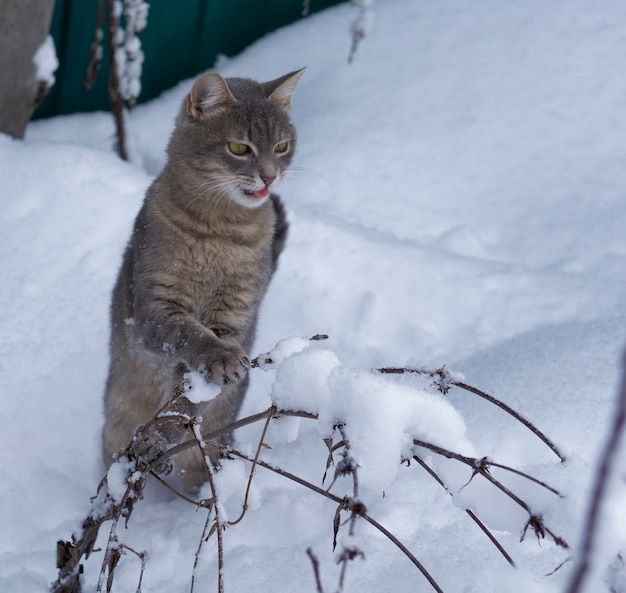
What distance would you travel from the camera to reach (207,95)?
2234 mm

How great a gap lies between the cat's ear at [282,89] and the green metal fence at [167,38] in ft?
6.12

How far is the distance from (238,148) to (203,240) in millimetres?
290

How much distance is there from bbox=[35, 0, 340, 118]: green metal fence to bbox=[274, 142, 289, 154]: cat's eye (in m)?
2.01

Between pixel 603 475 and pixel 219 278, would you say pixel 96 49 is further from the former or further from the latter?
pixel 603 475

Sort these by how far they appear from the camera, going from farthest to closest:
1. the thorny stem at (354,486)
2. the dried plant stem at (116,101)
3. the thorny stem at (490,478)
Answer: the dried plant stem at (116,101)
the thorny stem at (490,478)
the thorny stem at (354,486)

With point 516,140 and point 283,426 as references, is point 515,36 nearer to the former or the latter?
point 516,140

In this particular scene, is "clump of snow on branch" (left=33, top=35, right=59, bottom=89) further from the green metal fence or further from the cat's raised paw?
the cat's raised paw

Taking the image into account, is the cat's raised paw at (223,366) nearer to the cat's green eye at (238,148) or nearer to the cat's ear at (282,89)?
the cat's green eye at (238,148)

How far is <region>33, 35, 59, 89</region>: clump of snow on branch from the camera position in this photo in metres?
3.49

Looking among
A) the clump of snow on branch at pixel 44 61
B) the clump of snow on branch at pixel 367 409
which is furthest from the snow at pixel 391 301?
the clump of snow on branch at pixel 44 61

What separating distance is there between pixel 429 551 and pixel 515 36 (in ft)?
11.6

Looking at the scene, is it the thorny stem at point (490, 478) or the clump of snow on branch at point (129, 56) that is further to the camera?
the clump of snow on branch at point (129, 56)

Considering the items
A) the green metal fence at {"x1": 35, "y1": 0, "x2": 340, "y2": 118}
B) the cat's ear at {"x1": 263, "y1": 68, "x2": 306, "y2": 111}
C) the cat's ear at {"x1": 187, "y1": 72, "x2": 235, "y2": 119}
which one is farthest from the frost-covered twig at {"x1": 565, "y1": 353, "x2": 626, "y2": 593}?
the green metal fence at {"x1": 35, "y1": 0, "x2": 340, "y2": 118}

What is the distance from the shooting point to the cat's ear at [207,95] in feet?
7.16
